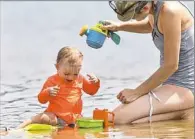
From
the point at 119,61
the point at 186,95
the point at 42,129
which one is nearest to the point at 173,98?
the point at 186,95

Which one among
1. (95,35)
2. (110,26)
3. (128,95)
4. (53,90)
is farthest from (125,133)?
(110,26)

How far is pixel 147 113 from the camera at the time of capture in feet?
23.3

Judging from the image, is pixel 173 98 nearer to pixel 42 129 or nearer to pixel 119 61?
pixel 42 129

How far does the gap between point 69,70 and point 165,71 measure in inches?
35.5

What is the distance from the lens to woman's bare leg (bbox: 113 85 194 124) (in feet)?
23.3

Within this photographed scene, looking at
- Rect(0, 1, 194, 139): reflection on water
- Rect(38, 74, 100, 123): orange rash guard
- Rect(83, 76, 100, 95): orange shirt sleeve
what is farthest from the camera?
Rect(83, 76, 100, 95): orange shirt sleeve

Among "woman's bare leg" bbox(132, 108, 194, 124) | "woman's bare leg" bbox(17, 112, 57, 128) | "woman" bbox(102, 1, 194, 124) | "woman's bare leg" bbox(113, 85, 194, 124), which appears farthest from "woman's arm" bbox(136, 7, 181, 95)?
"woman's bare leg" bbox(17, 112, 57, 128)

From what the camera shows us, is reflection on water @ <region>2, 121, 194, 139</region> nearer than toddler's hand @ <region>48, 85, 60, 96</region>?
Yes

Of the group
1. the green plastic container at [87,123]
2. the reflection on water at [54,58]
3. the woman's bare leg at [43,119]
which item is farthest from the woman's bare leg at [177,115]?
the woman's bare leg at [43,119]

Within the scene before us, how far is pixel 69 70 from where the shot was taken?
7.12 metres

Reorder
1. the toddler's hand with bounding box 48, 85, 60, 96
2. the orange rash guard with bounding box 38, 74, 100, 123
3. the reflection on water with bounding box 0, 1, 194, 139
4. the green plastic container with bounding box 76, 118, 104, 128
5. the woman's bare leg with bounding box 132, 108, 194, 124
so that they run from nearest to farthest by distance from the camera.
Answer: the reflection on water with bounding box 0, 1, 194, 139 < the green plastic container with bounding box 76, 118, 104, 128 < the toddler's hand with bounding box 48, 85, 60, 96 < the orange rash guard with bounding box 38, 74, 100, 123 < the woman's bare leg with bounding box 132, 108, 194, 124

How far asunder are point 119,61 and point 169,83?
662 cm

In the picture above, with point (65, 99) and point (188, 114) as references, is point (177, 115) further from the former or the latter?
point (65, 99)

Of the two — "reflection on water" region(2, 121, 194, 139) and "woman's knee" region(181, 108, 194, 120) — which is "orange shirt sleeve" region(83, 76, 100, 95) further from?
→ "woman's knee" region(181, 108, 194, 120)
